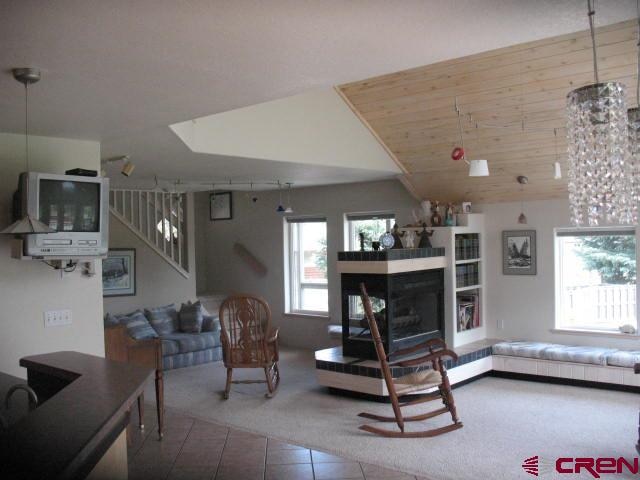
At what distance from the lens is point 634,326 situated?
6.09 meters

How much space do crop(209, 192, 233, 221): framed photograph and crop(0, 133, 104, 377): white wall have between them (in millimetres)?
5211

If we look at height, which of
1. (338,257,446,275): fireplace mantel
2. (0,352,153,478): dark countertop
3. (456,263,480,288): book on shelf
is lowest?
(0,352,153,478): dark countertop

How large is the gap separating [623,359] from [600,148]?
13.9 ft

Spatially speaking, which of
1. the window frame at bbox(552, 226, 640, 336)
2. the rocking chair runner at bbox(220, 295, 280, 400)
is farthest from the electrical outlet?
the window frame at bbox(552, 226, 640, 336)

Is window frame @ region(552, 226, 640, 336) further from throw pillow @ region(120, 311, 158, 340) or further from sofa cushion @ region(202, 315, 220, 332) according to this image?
throw pillow @ region(120, 311, 158, 340)

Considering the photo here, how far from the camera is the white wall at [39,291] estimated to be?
3.87 metres

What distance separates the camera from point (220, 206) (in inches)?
382

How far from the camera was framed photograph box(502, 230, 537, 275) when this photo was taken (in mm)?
6715

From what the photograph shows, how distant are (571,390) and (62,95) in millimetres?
5147

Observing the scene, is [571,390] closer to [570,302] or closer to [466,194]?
[570,302]

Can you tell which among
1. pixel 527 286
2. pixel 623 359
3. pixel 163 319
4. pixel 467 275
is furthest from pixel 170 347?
pixel 623 359

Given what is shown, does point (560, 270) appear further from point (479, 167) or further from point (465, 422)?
point (465, 422)

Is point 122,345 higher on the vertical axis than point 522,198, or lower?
lower

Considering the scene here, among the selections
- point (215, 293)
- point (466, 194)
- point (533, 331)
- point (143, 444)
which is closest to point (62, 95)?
point (143, 444)
